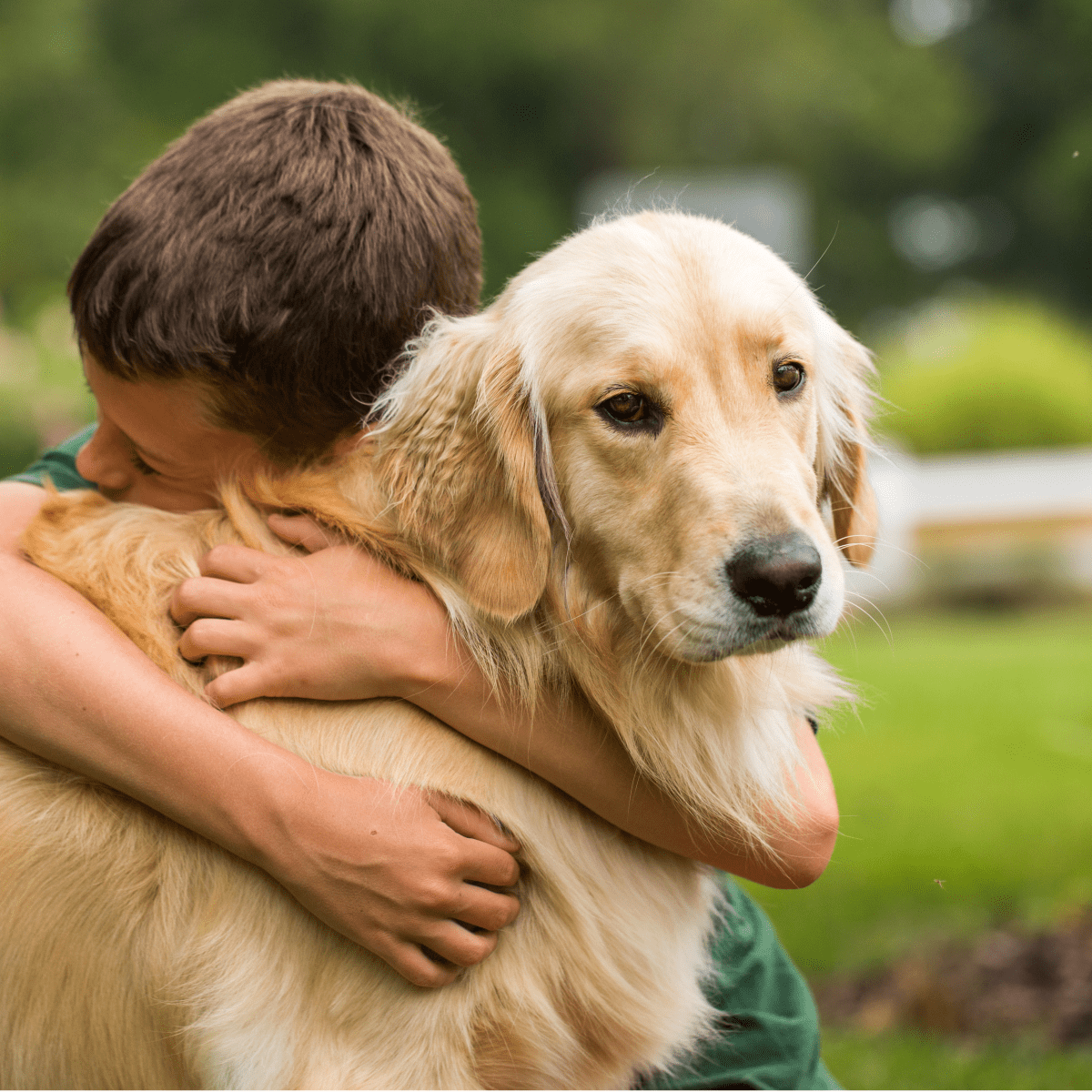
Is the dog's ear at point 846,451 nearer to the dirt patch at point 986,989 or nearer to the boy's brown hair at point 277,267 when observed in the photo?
the boy's brown hair at point 277,267

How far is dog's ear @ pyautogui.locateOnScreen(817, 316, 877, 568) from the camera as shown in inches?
86.5

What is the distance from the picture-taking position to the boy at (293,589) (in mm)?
1833

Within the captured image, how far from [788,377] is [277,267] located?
92cm

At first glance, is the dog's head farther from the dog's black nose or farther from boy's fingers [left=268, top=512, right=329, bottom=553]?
boy's fingers [left=268, top=512, right=329, bottom=553]

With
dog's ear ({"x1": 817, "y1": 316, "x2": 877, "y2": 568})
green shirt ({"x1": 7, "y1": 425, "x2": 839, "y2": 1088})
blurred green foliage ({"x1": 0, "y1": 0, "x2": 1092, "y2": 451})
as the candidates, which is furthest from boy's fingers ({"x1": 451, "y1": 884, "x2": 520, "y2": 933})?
blurred green foliage ({"x1": 0, "y1": 0, "x2": 1092, "y2": 451})

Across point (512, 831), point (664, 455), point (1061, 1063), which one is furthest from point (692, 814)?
point (1061, 1063)

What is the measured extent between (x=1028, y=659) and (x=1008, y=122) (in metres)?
24.9

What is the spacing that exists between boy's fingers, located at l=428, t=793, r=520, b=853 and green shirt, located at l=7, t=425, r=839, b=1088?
65cm

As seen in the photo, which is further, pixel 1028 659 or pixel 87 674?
pixel 1028 659

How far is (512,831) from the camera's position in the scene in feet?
6.42

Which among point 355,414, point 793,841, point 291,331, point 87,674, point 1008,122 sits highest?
point 291,331

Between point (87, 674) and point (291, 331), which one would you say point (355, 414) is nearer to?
point (291, 331)

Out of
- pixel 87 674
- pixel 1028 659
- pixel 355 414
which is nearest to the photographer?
pixel 87 674

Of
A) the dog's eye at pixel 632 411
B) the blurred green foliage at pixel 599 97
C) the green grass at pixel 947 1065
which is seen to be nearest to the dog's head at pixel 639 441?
the dog's eye at pixel 632 411
